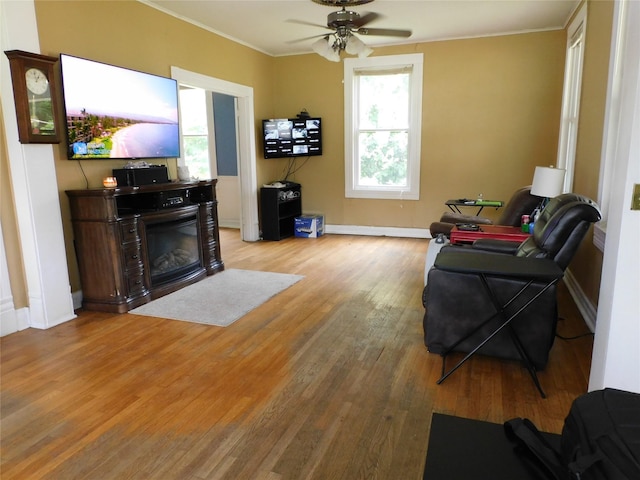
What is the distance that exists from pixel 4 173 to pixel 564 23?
5.85 meters

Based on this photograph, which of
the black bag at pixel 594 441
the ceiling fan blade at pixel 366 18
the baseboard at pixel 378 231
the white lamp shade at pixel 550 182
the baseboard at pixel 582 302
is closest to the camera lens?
the black bag at pixel 594 441

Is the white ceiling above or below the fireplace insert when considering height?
above

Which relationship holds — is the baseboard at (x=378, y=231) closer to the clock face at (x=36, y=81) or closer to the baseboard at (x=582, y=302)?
the baseboard at (x=582, y=302)

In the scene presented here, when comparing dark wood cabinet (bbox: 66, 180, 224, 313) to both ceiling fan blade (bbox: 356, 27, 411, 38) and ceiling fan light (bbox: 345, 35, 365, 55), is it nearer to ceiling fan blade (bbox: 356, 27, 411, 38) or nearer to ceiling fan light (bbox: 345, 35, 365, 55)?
ceiling fan light (bbox: 345, 35, 365, 55)

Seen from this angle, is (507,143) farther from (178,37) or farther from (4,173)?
(4,173)

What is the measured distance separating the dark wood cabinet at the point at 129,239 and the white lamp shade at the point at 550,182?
3091mm

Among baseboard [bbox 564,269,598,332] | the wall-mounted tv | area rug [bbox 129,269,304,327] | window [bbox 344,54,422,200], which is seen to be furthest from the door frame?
baseboard [bbox 564,269,598,332]

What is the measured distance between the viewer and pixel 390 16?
184 inches

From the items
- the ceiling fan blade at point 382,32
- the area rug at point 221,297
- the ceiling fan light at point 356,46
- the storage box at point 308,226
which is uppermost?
the ceiling fan blade at point 382,32

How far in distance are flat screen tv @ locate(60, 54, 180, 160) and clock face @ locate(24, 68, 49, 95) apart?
0.27 meters

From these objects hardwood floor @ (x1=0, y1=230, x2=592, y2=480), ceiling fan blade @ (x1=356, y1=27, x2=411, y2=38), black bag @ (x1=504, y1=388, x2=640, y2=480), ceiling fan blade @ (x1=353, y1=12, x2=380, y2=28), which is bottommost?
hardwood floor @ (x1=0, y1=230, x2=592, y2=480)

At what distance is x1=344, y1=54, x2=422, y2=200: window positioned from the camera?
19.7ft

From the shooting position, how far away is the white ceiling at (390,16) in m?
4.31

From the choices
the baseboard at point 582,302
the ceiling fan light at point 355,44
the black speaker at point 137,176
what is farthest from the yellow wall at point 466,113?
the black speaker at point 137,176
